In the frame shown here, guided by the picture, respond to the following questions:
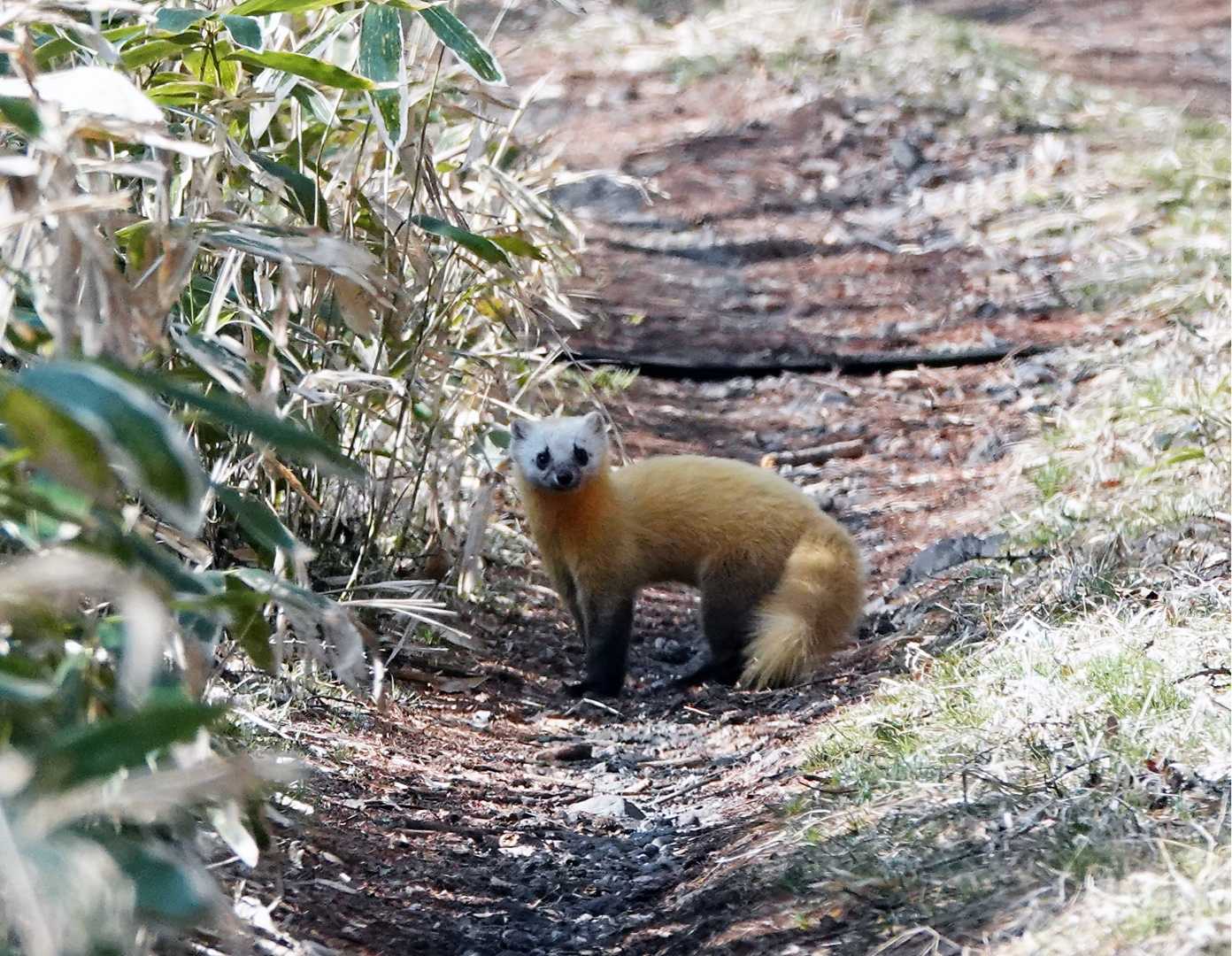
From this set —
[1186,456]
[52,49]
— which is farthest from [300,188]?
[1186,456]

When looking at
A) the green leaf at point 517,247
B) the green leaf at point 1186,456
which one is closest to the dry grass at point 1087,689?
the green leaf at point 1186,456

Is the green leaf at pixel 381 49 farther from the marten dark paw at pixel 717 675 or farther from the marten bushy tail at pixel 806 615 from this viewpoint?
the marten dark paw at pixel 717 675

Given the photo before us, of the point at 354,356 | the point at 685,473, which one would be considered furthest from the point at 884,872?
the point at 685,473

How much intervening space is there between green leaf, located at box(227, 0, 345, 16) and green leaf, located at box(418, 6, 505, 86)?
194mm

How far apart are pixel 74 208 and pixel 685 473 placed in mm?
2978

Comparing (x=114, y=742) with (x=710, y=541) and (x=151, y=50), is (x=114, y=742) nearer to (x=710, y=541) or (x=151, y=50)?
(x=151, y=50)

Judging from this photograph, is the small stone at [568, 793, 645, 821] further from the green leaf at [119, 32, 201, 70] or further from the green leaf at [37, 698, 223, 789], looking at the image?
the green leaf at [37, 698, 223, 789]

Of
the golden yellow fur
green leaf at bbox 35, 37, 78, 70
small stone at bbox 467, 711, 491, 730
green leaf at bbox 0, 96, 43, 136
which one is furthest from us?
the golden yellow fur

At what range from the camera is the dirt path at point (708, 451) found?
270 centimetres

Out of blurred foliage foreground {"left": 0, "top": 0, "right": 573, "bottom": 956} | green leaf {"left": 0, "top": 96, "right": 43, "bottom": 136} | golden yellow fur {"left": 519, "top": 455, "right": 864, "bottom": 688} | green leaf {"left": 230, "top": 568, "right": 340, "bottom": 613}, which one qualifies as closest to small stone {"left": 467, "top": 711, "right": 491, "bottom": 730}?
blurred foliage foreground {"left": 0, "top": 0, "right": 573, "bottom": 956}

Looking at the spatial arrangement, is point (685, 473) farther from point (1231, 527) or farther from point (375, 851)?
point (375, 851)

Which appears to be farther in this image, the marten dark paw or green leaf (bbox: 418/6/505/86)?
the marten dark paw

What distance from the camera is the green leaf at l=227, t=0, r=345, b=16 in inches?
108

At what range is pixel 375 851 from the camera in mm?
2852
